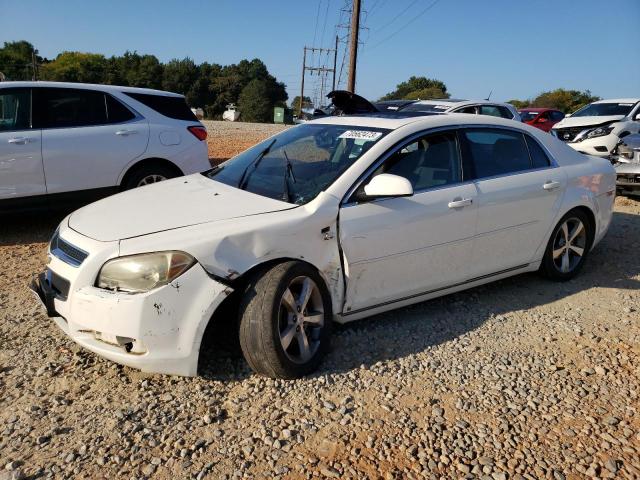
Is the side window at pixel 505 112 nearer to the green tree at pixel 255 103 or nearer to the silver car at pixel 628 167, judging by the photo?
the silver car at pixel 628 167

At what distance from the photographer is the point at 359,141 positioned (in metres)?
3.80

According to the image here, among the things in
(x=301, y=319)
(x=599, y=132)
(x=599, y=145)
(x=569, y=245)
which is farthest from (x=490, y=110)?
(x=301, y=319)

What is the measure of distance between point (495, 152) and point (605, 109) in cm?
1065

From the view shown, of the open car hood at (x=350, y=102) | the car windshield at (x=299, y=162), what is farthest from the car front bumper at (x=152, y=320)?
the open car hood at (x=350, y=102)

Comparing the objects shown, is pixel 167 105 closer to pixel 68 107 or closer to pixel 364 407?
pixel 68 107

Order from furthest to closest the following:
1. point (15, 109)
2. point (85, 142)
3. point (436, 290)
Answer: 1. point (85, 142)
2. point (15, 109)
3. point (436, 290)

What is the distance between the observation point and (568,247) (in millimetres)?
4926

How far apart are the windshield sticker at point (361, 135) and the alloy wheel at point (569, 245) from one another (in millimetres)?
2045

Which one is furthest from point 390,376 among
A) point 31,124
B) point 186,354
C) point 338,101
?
point 31,124

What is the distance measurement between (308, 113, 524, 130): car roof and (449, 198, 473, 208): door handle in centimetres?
59

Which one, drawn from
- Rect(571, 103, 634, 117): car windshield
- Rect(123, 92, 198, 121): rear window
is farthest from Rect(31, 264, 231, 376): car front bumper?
Rect(571, 103, 634, 117): car windshield

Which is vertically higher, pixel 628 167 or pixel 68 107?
pixel 68 107

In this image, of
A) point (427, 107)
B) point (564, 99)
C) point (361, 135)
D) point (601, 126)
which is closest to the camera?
point (361, 135)

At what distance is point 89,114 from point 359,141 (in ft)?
13.0
